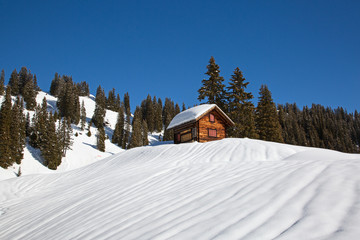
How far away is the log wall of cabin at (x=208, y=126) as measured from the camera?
1965 centimetres

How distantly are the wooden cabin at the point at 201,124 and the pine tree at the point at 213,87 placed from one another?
6334 millimetres

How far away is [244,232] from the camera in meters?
1.81

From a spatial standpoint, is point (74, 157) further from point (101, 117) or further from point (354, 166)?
point (354, 166)

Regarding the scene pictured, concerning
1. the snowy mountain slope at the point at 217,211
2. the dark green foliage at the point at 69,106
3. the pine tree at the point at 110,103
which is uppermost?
the pine tree at the point at 110,103

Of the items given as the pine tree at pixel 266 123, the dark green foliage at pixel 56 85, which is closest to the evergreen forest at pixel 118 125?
the pine tree at pixel 266 123

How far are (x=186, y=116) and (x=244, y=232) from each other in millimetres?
19009

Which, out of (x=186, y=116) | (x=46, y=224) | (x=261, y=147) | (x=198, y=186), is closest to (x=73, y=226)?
(x=46, y=224)

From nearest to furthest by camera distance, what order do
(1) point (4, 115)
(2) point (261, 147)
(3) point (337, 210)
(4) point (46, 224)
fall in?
(3) point (337, 210)
(4) point (46, 224)
(2) point (261, 147)
(1) point (4, 115)

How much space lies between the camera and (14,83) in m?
71.3

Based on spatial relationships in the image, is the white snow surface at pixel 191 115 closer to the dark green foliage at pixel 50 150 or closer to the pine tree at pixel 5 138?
the dark green foliage at pixel 50 150

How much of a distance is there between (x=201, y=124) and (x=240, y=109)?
31.0ft

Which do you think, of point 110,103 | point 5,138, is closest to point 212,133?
point 5,138

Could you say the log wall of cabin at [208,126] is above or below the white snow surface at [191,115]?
below

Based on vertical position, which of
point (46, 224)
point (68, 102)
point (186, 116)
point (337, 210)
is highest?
point (68, 102)
